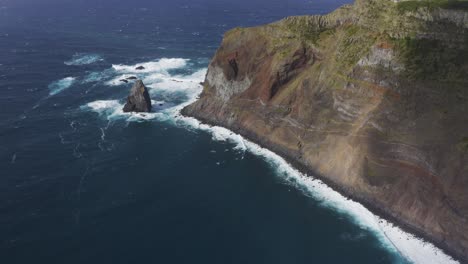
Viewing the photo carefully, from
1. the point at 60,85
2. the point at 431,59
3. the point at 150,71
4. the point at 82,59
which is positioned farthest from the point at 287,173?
the point at 82,59

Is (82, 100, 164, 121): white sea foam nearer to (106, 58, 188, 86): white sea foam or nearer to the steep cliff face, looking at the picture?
(106, 58, 188, 86): white sea foam

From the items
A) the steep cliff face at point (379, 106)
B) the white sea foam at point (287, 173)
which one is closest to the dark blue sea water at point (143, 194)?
the white sea foam at point (287, 173)

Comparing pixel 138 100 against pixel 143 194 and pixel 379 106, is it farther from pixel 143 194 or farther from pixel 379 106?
pixel 379 106

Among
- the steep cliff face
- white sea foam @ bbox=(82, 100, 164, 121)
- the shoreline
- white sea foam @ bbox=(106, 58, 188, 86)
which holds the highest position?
the steep cliff face

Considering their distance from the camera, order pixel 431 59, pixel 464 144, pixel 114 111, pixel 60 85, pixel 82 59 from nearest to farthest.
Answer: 1. pixel 464 144
2. pixel 431 59
3. pixel 114 111
4. pixel 60 85
5. pixel 82 59

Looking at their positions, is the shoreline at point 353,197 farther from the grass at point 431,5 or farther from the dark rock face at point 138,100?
the grass at point 431,5

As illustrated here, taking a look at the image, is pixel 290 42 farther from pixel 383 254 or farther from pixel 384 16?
pixel 383 254

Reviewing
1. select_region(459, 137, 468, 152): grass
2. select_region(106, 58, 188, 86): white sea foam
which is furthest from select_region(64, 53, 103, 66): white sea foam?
select_region(459, 137, 468, 152): grass
